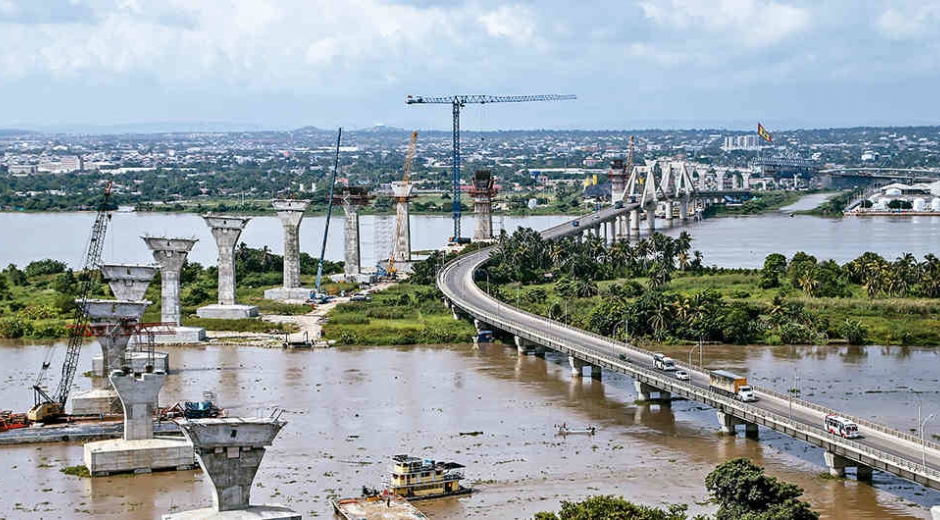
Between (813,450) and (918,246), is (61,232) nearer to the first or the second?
(918,246)

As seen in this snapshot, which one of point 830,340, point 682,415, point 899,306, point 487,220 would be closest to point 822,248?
point 487,220

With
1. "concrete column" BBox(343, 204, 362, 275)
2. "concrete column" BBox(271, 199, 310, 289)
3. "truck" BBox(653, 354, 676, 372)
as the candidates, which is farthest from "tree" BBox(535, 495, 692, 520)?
"concrete column" BBox(343, 204, 362, 275)

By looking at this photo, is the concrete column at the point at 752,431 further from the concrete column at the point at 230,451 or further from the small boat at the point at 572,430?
the concrete column at the point at 230,451

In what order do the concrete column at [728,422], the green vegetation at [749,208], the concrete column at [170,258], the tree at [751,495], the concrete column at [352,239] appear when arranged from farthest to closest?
the green vegetation at [749,208] < the concrete column at [352,239] < the concrete column at [170,258] < the concrete column at [728,422] < the tree at [751,495]

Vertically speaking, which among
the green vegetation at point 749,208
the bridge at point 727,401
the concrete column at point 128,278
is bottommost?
the green vegetation at point 749,208

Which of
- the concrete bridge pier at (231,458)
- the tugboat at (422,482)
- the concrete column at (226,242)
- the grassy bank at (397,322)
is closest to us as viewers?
the concrete bridge pier at (231,458)

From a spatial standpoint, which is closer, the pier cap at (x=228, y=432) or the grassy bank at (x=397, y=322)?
the pier cap at (x=228, y=432)

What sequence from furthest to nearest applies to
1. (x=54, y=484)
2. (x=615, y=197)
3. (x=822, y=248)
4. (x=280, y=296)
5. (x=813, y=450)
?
(x=615, y=197) < (x=822, y=248) < (x=280, y=296) < (x=813, y=450) < (x=54, y=484)

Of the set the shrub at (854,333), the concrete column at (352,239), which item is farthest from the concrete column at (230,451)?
the concrete column at (352,239)
